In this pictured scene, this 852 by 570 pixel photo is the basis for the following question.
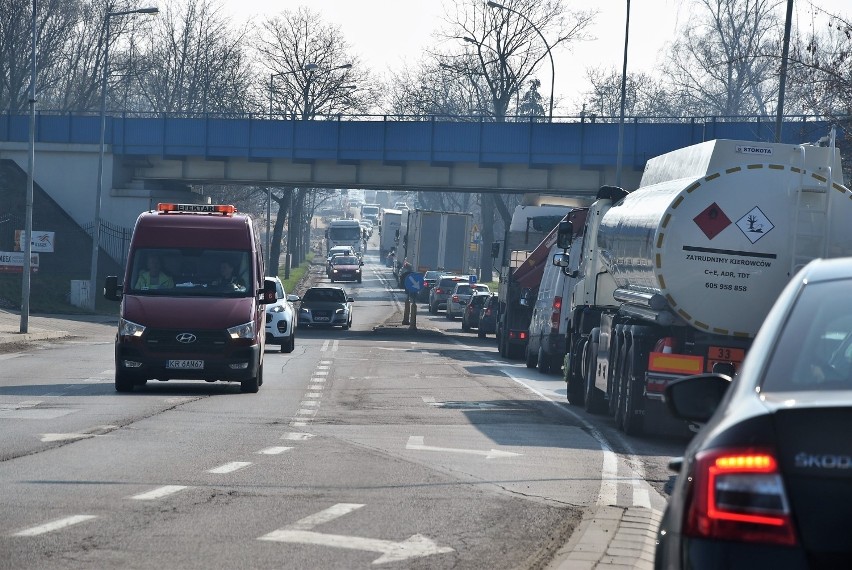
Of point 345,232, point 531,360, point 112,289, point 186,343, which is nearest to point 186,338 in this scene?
point 186,343

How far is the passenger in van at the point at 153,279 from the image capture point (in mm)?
20281

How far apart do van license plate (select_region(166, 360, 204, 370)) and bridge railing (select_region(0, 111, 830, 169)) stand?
37.2 metres

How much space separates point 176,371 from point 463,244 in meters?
48.0

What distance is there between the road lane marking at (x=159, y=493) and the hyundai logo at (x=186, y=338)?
950 centimetres

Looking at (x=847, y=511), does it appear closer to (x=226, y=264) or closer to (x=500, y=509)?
(x=500, y=509)

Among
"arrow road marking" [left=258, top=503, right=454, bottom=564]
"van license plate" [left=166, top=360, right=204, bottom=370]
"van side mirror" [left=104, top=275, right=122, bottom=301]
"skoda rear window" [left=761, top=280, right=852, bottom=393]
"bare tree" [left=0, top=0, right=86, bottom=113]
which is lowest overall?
"van license plate" [left=166, top=360, right=204, bottom=370]

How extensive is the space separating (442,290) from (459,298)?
5.18 meters

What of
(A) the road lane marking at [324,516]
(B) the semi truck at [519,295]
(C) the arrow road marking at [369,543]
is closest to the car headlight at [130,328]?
(A) the road lane marking at [324,516]

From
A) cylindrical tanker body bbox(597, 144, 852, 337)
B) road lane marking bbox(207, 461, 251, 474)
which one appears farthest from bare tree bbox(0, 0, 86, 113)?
road lane marking bbox(207, 461, 251, 474)

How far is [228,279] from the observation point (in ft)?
66.8

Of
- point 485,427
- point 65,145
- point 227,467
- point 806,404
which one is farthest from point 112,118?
point 806,404

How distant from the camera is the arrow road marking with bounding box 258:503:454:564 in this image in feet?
25.5

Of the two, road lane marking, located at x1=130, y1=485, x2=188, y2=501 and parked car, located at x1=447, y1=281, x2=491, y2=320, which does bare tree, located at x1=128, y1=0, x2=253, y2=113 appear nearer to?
parked car, located at x1=447, y1=281, x2=491, y2=320

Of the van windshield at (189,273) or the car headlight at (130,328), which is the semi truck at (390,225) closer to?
the van windshield at (189,273)
